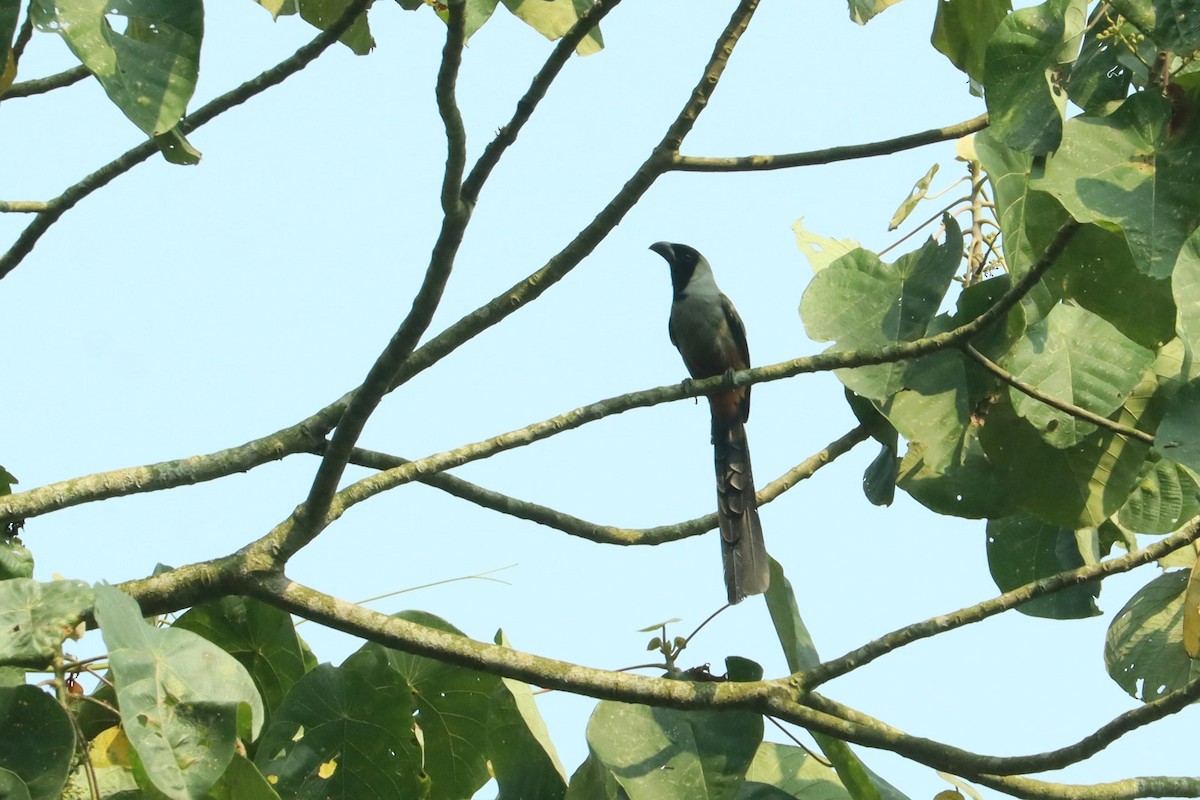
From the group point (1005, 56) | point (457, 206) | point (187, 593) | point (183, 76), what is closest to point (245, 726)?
point (187, 593)

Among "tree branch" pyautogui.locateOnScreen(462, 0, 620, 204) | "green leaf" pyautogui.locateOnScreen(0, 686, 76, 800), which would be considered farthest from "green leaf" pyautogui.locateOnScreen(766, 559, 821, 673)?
"green leaf" pyautogui.locateOnScreen(0, 686, 76, 800)

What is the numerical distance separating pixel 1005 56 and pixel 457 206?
120cm

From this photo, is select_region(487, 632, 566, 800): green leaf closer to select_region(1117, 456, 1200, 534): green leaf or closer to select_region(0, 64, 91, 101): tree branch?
select_region(1117, 456, 1200, 534): green leaf

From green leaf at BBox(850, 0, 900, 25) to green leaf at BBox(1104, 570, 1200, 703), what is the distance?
1643 millimetres

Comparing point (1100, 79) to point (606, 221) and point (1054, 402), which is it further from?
point (606, 221)

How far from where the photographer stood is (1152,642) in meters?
2.81

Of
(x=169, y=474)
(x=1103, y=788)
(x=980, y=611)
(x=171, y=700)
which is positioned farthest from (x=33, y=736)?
(x=1103, y=788)

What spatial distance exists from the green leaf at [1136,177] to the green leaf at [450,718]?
154cm

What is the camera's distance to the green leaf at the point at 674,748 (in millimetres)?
2326

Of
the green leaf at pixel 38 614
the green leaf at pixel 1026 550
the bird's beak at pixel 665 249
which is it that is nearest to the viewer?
the green leaf at pixel 38 614

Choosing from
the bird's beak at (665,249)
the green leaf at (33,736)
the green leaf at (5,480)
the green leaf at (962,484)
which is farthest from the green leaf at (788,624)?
the bird's beak at (665,249)

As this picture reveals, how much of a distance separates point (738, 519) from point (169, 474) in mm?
1804

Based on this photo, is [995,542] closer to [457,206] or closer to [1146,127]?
[1146,127]

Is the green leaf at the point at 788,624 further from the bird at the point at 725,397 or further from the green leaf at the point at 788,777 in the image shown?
the bird at the point at 725,397
